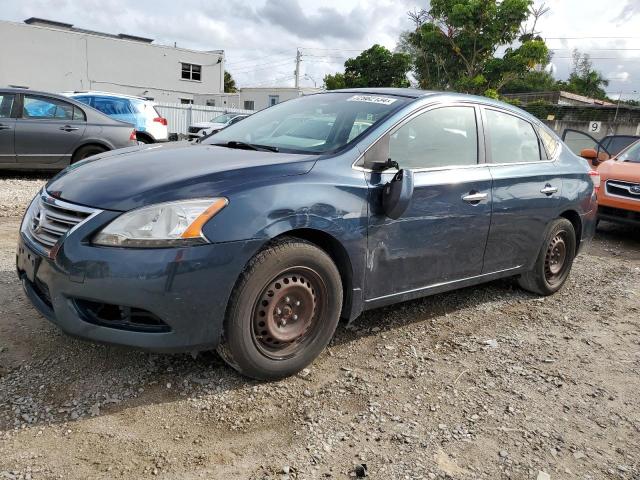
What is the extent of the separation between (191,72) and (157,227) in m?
39.4

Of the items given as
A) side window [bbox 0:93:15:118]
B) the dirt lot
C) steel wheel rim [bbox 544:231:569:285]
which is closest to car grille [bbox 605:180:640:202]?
steel wheel rim [bbox 544:231:569:285]

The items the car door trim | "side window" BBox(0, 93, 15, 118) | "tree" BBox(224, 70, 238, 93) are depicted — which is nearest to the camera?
the car door trim

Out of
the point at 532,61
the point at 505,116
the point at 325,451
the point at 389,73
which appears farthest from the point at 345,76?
the point at 325,451

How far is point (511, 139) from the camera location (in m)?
4.29

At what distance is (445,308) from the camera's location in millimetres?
4352

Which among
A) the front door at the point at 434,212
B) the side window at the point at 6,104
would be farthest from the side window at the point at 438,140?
the side window at the point at 6,104

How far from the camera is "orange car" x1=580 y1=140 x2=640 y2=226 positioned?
7.38m

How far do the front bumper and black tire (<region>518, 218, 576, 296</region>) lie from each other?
9.71 feet

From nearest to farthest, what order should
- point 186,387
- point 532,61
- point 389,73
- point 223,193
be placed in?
point 223,193 < point 186,387 < point 532,61 < point 389,73

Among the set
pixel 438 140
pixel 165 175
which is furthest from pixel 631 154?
pixel 165 175

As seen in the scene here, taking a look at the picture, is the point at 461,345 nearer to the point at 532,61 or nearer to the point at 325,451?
the point at 325,451

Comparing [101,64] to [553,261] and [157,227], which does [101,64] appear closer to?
[553,261]

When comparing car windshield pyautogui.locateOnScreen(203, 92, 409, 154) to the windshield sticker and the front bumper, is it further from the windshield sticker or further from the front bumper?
the front bumper

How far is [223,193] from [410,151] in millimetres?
1393
